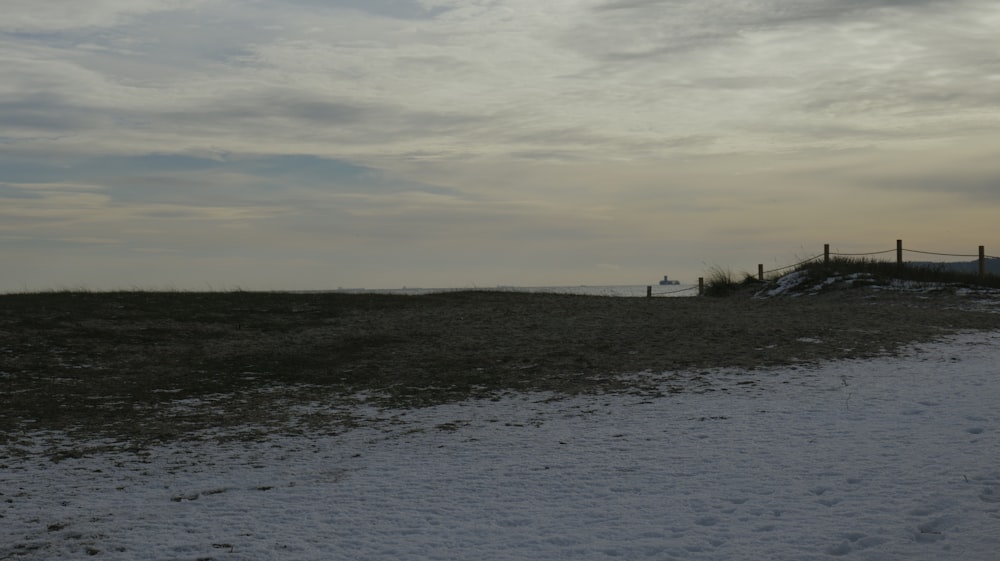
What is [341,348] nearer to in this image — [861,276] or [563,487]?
[563,487]

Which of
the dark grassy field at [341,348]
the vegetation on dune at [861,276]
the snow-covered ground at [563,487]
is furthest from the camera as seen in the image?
the vegetation on dune at [861,276]

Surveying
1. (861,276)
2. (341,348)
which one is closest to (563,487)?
(341,348)

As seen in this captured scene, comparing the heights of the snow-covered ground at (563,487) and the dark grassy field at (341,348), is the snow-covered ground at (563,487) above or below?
below

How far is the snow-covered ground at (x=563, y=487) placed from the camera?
18.7 ft

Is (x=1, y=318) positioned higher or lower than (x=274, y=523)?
higher

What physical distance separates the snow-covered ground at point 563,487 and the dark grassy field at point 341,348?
4.60ft

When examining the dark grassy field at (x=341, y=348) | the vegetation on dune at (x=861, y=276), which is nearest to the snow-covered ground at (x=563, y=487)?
the dark grassy field at (x=341, y=348)

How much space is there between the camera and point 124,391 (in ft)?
37.9

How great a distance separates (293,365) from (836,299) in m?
17.1

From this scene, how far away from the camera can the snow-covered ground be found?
18.7 ft

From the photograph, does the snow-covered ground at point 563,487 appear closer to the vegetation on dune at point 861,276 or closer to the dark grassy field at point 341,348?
the dark grassy field at point 341,348

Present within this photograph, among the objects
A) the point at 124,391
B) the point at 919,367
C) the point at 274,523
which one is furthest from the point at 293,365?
the point at 919,367

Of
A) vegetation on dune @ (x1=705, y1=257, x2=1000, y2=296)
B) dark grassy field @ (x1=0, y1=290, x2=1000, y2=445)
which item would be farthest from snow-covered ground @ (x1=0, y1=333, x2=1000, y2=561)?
vegetation on dune @ (x1=705, y1=257, x2=1000, y2=296)

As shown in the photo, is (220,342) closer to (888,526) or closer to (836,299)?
(888,526)
